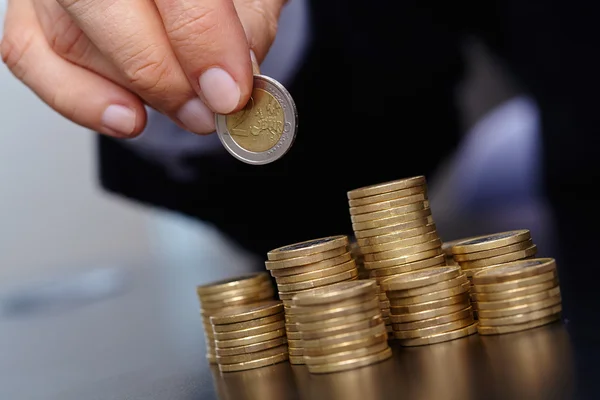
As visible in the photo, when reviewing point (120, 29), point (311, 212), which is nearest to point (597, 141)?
point (311, 212)

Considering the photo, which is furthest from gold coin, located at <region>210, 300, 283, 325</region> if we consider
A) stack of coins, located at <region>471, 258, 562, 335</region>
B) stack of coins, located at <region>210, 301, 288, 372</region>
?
stack of coins, located at <region>471, 258, 562, 335</region>

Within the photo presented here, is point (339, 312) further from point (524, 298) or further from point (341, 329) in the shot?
point (524, 298)

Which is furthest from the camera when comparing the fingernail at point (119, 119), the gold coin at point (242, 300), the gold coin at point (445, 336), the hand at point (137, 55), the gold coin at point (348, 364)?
the fingernail at point (119, 119)

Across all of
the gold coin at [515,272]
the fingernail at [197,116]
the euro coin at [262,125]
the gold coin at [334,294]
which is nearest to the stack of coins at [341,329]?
the gold coin at [334,294]

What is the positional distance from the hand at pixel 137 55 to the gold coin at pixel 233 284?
338mm

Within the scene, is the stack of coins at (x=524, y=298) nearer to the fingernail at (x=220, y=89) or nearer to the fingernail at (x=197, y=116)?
the fingernail at (x=220, y=89)

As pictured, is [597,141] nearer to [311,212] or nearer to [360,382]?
[311,212]

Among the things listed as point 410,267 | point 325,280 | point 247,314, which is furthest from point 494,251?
A: point 247,314

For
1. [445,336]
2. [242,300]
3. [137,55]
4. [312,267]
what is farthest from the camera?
[242,300]

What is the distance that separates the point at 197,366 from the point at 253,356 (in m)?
0.16

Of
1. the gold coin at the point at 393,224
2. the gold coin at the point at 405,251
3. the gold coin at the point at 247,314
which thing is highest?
the gold coin at the point at 393,224

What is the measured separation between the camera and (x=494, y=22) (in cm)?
372

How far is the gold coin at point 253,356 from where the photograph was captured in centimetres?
182

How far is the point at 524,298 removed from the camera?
1.64 metres
